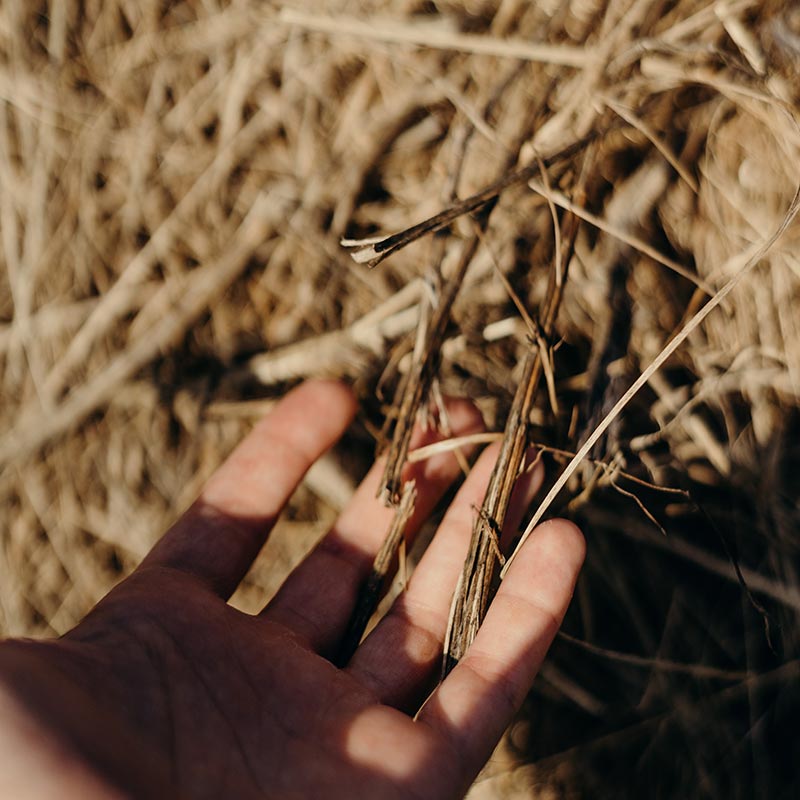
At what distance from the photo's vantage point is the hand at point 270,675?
2.66ft

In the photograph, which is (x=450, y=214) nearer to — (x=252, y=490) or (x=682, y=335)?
(x=682, y=335)

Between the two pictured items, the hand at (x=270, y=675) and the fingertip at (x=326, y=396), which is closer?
the hand at (x=270, y=675)

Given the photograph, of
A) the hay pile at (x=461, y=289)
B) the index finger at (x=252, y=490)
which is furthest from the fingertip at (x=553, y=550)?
the index finger at (x=252, y=490)

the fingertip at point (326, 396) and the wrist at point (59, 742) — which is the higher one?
the fingertip at point (326, 396)

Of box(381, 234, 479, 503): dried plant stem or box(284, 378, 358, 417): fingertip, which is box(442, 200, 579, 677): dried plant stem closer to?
box(381, 234, 479, 503): dried plant stem

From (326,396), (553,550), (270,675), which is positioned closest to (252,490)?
(326,396)

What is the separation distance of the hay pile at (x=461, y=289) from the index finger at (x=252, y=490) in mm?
120

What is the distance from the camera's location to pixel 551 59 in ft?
3.94

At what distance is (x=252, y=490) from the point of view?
1.18m

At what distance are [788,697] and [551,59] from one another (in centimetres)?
107

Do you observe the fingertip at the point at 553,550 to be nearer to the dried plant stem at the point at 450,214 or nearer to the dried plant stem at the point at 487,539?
the dried plant stem at the point at 487,539

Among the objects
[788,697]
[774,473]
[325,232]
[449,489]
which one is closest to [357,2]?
[325,232]

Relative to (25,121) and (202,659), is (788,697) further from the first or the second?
(25,121)

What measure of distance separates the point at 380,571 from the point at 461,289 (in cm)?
48
